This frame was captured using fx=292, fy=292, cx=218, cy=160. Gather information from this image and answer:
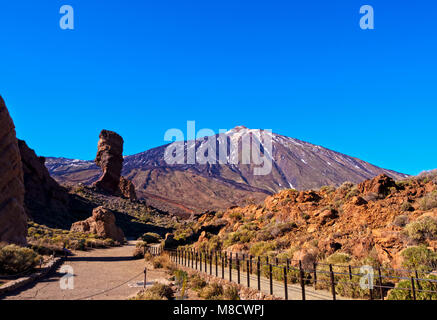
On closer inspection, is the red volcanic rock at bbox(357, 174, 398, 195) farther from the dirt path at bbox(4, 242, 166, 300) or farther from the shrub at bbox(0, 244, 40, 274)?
the shrub at bbox(0, 244, 40, 274)

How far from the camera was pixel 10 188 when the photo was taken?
55.9ft

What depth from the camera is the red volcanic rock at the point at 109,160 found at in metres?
72.8

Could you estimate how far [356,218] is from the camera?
46.9 ft

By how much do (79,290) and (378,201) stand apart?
14579 millimetres

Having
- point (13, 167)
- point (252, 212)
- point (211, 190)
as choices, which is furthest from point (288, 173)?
point (13, 167)

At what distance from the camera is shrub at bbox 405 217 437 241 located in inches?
388

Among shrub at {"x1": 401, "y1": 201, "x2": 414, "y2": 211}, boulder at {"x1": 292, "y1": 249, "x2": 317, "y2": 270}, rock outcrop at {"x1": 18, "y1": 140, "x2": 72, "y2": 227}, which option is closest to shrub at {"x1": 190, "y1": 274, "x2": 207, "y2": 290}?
boulder at {"x1": 292, "y1": 249, "x2": 317, "y2": 270}

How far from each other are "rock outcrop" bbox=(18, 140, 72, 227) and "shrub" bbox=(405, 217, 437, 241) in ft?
151

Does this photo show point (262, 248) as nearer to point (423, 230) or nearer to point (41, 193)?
point (423, 230)

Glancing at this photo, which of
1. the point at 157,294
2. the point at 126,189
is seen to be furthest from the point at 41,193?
the point at 157,294

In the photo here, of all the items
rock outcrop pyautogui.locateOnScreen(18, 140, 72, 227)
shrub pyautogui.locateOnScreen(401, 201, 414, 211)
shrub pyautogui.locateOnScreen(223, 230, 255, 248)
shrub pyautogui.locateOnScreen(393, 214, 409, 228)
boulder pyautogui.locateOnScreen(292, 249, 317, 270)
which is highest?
rock outcrop pyautogui.locateOnScreen(18, 140, 72, 227)

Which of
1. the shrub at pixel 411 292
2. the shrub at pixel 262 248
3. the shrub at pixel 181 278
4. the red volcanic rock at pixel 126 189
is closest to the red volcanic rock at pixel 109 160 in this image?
the red volcanic rock at pixel 126 189

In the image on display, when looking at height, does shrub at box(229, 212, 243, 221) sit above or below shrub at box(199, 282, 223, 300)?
above
